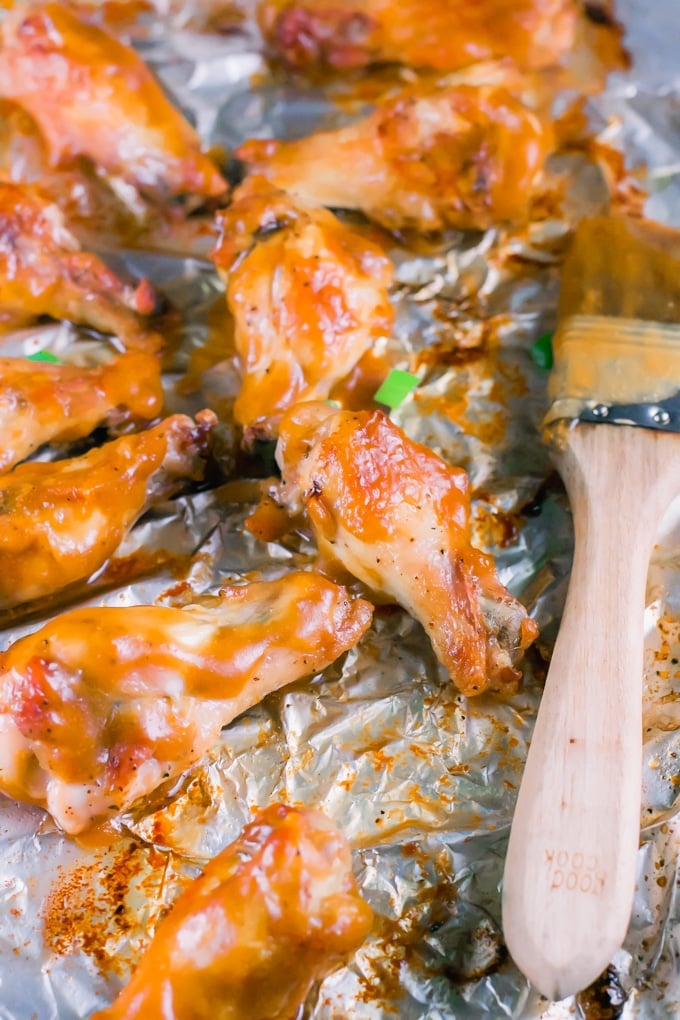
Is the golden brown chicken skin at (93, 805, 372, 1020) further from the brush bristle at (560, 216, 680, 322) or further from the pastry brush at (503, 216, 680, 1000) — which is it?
the brush bristle at (560, 216, 680, 322)

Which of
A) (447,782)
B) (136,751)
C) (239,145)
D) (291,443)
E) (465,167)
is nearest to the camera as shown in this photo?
(136,751)

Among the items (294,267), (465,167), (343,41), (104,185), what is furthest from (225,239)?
(343,41)

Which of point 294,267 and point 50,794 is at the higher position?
point 294,267

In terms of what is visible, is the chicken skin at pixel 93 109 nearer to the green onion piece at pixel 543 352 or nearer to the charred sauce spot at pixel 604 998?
the green onion piece at pixel 543 352

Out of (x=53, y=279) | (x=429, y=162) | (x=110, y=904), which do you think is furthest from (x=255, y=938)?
(x=429, y=162)

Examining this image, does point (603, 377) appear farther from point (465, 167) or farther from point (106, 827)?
point (106, 827)

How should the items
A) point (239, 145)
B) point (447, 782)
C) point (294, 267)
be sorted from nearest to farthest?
point (447, 782) < point (294, 267) < point (239, 145)
